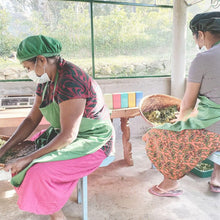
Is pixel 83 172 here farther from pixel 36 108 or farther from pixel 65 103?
pixel 36 108

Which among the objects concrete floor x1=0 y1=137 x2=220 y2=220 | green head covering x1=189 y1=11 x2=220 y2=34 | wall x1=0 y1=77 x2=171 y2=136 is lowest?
concrete floor x1=0 y1=137 x2=220 y2=220

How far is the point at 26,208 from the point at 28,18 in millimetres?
2633

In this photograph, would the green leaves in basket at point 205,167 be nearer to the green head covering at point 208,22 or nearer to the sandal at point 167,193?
the sandal at point 167,193

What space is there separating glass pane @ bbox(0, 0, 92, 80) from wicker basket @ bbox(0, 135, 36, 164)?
5.51ft

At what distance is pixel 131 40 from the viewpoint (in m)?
3.92

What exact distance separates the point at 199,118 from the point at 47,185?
1280 mm

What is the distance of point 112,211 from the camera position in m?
2.11

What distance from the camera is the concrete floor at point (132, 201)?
6.69ft

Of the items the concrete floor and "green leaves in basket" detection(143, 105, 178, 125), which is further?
"green leaves in basket" detection(143, 105, 178, 125)

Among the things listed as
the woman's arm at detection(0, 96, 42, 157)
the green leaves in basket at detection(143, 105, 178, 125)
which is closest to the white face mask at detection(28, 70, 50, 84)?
the woman's arm at detection(0, 96, 42, 157)

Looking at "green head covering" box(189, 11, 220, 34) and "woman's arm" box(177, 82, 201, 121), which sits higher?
"green head covering" box(189, 11, 220, 34)

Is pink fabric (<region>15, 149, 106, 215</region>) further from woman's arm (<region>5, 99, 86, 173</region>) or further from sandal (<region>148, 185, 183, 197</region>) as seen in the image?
sandal (<region>148, 185, 183, 197</region>)

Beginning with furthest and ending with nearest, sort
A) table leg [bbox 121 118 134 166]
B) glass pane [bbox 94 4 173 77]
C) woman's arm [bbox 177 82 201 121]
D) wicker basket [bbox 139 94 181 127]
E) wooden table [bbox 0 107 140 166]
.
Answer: glass pane [bbox 94 4 173 77] < table leg [bbox 121 118 134 166] < wicker basket [bbox 139 94 181 127] < wooden table [bbox 0 107 140 166] < woman's arm [bbox 177 82 201 121]

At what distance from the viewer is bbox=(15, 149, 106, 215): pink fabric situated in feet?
4.96
